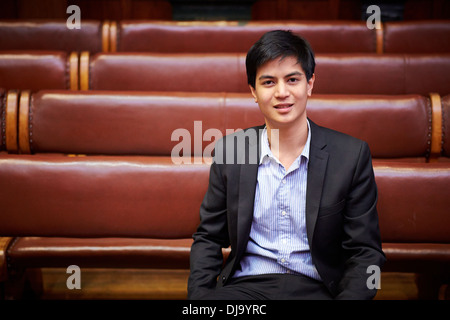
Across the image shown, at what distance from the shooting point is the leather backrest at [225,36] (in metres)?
1.08

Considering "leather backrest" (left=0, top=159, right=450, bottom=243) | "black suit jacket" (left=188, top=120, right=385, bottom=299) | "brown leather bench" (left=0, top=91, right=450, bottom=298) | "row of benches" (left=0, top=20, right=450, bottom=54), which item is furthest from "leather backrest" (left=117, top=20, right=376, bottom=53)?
"black suit jacket" (left=188, top=120, right=385, bottom=299)

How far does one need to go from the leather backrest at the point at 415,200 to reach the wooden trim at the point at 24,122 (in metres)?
0.63

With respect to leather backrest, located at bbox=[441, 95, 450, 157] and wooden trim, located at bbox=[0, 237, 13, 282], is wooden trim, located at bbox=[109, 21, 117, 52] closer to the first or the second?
wooden trim, located at bbox=[0, 237, 13, 282]

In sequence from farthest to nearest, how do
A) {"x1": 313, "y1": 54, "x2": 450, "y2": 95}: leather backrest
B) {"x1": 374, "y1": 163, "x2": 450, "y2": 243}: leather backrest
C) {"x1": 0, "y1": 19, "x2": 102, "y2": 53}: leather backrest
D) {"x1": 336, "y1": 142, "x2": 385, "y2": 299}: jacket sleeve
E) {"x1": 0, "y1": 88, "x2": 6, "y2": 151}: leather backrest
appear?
{"x1": 0, "y1": 19, "x2": 102, "y2": 53}: leather backrest → {"x1": 313, "y1": 54, "x2": 450, "y2": 95}: leather backrest → {"x1": 0, "y1": 88, "x2": 6, "y2": 151}: leather backrest → {"x1": 374, "y1": 163, "x2": 450, "y2": 243}: leather backrest → {"x1": 336, "y1": 142, "x2": 385, "y2": 299}: jacket sleeve

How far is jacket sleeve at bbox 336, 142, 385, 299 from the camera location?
0.47 meters

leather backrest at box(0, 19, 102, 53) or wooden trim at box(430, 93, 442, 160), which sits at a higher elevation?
leather backrest at box(0, 19, 102, 53)

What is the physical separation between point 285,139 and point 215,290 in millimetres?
225

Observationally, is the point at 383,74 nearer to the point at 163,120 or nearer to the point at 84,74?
the point at 163,120

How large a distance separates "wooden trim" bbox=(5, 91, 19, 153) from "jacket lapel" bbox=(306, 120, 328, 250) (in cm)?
55

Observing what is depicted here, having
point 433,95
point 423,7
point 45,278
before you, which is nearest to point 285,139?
point 433,95

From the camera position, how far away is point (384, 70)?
0.86 meters

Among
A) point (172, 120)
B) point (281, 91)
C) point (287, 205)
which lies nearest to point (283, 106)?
point (281, 91)
